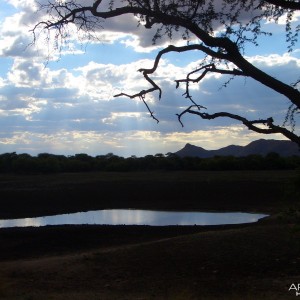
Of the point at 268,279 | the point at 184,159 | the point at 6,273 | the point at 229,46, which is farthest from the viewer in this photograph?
the point at 184,159

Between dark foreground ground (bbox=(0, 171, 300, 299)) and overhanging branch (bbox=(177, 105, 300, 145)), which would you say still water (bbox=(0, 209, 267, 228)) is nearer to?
dark foreground ground (bbox=(0, 171, 300, 299))

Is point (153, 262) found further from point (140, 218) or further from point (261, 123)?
point (140, 218)

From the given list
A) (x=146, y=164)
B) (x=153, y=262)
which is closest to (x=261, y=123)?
(x=153, y=262)

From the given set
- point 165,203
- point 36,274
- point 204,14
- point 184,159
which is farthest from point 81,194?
point 204,14

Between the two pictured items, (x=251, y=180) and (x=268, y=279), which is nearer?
(x=268, y=279)

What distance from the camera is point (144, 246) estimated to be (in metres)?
16.1

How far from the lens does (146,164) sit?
204ft

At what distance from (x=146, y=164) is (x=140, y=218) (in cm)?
3189

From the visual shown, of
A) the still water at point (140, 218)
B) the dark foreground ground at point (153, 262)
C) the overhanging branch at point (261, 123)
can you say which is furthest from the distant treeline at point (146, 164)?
the overhanging branch at point (261, 123)

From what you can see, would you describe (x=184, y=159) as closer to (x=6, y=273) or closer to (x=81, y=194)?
(x=81, y=194)

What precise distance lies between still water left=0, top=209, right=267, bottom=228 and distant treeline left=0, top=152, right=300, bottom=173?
2417 centimetres

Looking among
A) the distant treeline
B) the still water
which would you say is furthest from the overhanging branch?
the distant treeline

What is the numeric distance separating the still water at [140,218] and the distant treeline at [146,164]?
24170 mm

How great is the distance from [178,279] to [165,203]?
79.6 ft
